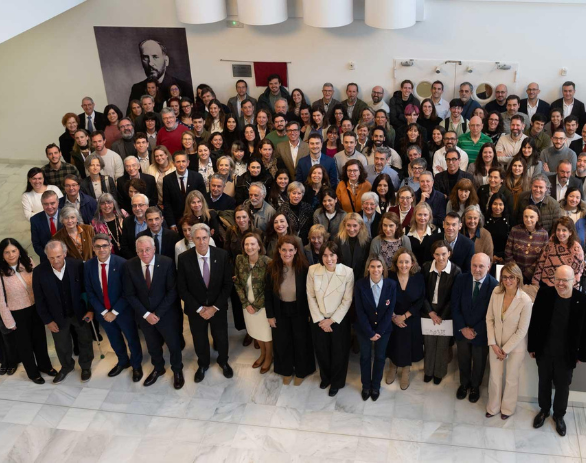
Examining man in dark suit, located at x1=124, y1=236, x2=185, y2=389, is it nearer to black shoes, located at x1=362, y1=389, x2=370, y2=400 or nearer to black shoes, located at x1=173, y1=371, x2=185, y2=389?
black shoes, located at x1=173, y1=371, x2=185, y2=389

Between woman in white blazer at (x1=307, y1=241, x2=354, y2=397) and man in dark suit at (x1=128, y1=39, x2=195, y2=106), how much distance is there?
6.31 m

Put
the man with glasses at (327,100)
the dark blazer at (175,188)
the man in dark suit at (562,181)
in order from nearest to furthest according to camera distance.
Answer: the man in dark suit at (562,181) → the dark blazer at (175,188) → the man with glasses at (327,100)

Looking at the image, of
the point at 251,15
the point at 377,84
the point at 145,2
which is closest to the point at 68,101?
the point at 145,2

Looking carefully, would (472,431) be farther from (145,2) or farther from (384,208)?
(145,2)

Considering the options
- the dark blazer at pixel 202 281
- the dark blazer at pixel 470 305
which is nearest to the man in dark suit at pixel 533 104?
the dark blazer at pixel 470 305

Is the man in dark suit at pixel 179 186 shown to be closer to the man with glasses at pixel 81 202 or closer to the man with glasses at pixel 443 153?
the man with glasses at pixel 81 202

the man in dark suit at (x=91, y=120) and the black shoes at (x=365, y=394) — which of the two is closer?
the black shoes at (x=365, y=394)

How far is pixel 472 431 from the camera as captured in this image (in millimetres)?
6270

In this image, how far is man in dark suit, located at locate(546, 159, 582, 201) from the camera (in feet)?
25.3

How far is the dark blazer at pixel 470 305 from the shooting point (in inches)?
241

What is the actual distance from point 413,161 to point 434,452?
133 inches

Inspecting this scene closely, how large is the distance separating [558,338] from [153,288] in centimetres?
374

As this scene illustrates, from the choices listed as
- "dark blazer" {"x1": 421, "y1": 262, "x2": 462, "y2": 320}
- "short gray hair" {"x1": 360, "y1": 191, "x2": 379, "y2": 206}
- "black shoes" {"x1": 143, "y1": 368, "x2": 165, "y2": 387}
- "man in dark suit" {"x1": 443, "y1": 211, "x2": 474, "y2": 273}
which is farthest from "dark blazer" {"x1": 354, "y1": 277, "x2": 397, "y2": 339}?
"black shoes" {"x1": 143, "y1": 368, "x2": 165, "y2": 387}

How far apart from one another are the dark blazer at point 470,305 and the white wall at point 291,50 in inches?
217
